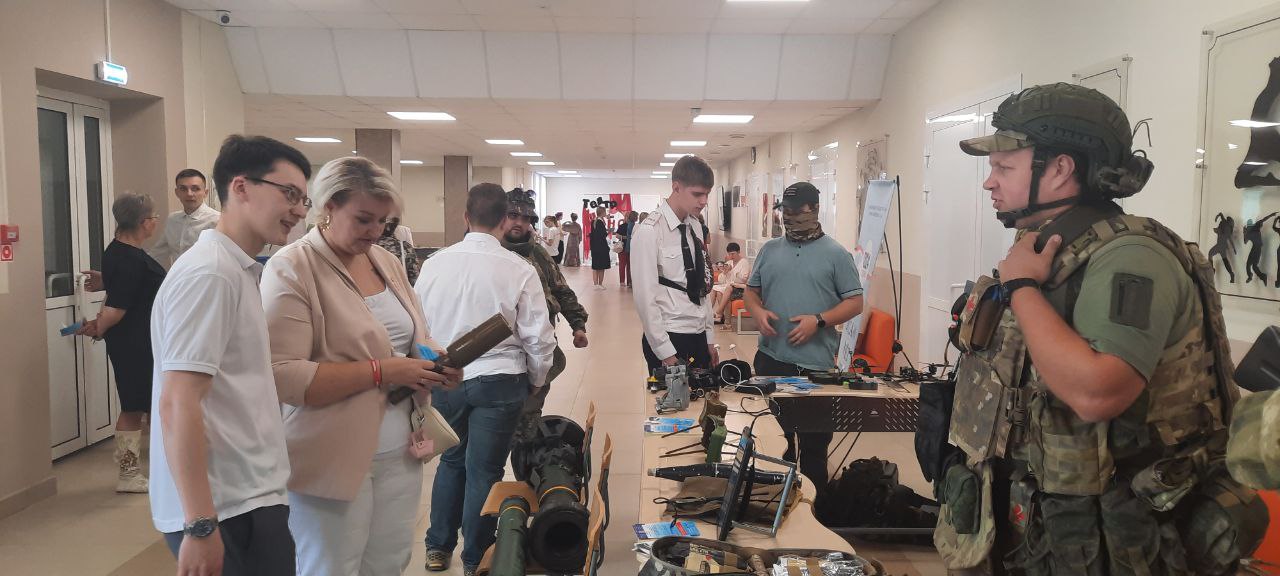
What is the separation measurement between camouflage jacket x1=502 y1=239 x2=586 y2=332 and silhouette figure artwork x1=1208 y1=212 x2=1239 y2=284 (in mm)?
2905

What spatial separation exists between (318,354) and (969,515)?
1.62 meters

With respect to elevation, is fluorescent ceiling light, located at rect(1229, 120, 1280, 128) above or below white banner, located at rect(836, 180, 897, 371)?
above

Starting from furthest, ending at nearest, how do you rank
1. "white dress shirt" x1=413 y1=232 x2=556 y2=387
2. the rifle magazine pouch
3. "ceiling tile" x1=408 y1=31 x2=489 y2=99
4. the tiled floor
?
"ceiling tile" x1=408 y1=31 x2=489 y2=99 → the tiled floor → "white dress shirt" x1=413 y1=232 x2=556 y2=387 → the rifle magazine pouch

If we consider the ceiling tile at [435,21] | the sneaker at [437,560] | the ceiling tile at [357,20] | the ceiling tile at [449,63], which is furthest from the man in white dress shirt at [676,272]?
the ceiling tile at [449,63]

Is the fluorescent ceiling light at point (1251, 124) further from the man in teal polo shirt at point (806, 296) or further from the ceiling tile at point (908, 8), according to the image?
the ceiling tile at point (908, 8)

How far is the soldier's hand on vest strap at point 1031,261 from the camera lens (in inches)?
64.9

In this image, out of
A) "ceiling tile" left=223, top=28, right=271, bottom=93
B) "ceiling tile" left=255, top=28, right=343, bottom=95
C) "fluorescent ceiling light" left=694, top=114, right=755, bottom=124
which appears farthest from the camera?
"fluorescent ceiling light" left=694, top=114, right=755, bottom=124

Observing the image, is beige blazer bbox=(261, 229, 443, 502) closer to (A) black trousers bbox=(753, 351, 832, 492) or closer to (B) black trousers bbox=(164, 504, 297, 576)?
(B) black trousers bbox=(164, 504, 297, 576)

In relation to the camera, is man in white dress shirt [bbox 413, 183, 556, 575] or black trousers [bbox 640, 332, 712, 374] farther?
black trousers [bbox 640, 332, 712, 374]

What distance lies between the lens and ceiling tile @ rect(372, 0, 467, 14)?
21.6 ft

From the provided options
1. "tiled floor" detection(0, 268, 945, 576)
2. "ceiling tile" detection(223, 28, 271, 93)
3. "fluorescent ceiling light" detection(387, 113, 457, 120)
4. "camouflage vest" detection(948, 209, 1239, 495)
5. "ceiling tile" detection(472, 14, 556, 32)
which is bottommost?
"tiled floor" detection(0, 268, 945, 576)

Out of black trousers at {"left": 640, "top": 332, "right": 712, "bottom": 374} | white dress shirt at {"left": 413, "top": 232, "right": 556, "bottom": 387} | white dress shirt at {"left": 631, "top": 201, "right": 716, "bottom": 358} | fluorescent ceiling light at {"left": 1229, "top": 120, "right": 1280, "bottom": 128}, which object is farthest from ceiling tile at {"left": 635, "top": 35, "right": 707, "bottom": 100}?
fluorescent ceiling light at {"left": 1229, "top": 120, "right": 1280, "bottom": 128}

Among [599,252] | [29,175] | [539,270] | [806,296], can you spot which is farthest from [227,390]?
[599,252]

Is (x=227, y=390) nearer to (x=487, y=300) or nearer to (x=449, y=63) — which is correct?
(x=487, y=300)
